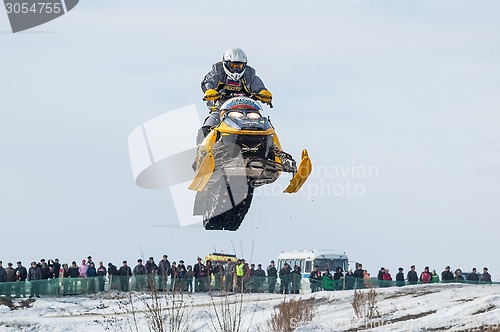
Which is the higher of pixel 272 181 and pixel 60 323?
pixel 272 181

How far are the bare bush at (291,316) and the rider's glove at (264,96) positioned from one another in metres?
5.27

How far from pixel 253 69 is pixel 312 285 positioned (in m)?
13.4

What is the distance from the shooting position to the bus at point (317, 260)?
144ft

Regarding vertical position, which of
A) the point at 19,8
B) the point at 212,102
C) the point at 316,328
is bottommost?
the point at 316,328

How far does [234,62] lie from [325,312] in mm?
8513

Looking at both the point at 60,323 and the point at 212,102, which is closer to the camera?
the point at 212,102

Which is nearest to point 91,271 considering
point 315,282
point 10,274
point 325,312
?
point 10,274

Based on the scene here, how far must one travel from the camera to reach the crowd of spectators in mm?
36594

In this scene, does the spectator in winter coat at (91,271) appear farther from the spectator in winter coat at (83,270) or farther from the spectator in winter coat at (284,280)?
the spectator in winter coat at (284,280)

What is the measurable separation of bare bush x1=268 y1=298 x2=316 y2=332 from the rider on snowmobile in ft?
17.3

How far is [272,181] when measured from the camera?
1076 inches

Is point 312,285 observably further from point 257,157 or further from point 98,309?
point 257,157

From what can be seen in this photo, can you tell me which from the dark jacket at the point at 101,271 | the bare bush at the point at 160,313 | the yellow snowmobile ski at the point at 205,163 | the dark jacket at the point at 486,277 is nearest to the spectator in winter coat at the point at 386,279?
the dark jacket at the point at 486,277

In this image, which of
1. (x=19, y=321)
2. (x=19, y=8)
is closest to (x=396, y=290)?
(x=19, y=321)
